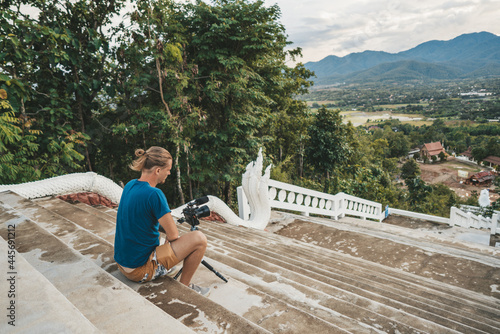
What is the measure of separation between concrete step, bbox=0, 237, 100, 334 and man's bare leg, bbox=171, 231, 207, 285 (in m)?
0.89

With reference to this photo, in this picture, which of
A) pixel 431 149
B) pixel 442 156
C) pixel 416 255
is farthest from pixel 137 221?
pixel 431 149

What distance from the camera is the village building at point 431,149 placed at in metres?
67.9

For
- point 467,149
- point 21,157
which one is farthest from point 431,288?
point 467,149

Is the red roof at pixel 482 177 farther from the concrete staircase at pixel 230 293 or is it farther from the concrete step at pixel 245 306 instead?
the concrete step at pixel 245 306

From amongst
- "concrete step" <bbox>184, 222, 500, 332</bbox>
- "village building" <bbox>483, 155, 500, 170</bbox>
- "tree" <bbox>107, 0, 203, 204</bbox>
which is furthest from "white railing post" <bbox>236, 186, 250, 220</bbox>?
"village building" <bbox>483, 155, 500, 170</bbox>

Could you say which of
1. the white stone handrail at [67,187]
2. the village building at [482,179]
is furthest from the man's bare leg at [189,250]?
the village building at [482,179]

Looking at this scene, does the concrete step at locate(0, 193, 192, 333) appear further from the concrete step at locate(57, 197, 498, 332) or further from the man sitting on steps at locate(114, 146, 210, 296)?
the concrete step at locate(57, 197, 498, 332)

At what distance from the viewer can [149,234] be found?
2152 mm

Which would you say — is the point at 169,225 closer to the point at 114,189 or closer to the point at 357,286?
the point at 357,286

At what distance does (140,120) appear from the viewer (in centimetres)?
846

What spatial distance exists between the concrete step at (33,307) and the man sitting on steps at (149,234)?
58 cm

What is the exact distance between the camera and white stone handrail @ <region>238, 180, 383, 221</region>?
6016mm

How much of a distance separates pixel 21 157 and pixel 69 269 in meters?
5.17

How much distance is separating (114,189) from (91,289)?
Result: 3.42m
